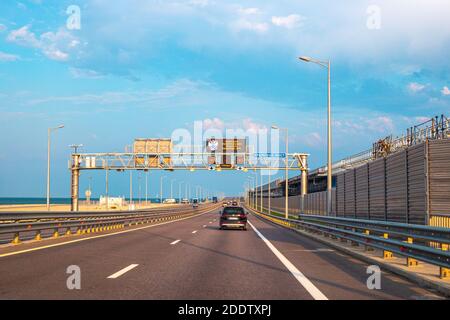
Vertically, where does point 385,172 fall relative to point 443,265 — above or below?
above

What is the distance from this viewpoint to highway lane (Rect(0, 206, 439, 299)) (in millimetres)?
9195

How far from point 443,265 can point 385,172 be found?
1414 centimetres

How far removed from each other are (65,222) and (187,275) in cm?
1356

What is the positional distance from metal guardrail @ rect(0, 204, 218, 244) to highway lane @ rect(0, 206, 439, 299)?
242 cm

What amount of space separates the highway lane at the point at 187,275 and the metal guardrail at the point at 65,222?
242 centimetres

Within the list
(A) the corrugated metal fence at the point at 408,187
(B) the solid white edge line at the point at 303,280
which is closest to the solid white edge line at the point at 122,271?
(B) the solid white edge line at the point at 303,280

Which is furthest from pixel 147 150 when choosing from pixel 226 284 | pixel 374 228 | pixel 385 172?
pixel 226 284

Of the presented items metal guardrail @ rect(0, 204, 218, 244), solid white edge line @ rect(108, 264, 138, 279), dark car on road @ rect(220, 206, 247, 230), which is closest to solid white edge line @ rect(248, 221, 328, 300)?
solid white edge line @ rect(108, 264, 138, 279)

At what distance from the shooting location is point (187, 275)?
11562 millimetres

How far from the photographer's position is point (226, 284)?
10.3 metres

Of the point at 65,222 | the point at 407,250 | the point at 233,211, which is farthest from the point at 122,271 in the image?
the point at 233,211

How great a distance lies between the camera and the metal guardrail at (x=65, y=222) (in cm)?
1909

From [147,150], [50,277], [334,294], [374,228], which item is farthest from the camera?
[147,150]
